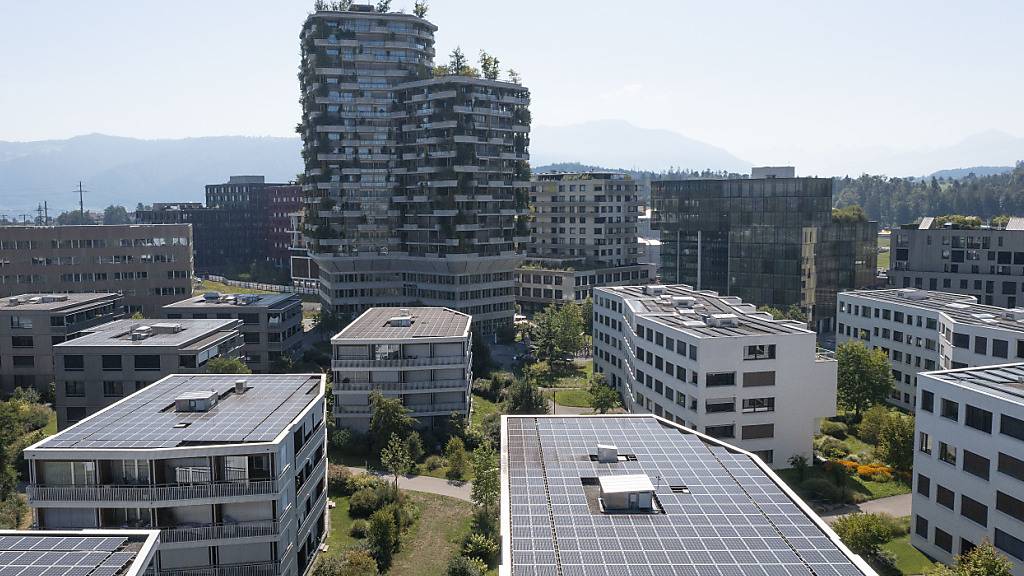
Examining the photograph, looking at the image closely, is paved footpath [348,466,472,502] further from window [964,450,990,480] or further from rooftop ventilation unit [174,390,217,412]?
window [964,450,990,480]

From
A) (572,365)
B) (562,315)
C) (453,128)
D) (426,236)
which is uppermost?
(453,128)

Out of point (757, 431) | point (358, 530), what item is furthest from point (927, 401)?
point (358, 530)

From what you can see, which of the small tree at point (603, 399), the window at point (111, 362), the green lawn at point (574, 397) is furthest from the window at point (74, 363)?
the green lawn at point (574, 397)

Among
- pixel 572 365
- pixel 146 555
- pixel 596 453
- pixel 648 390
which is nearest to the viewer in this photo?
pixel 146 555

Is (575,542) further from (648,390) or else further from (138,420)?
(648,390)

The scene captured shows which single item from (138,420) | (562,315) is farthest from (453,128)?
(138,420)

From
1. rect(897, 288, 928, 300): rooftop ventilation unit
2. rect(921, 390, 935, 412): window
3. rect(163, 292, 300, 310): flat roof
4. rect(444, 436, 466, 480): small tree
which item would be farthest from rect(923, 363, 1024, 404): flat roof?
rect(163, 292, 300, 310): flat roof

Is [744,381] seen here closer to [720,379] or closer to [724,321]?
[720,379]
